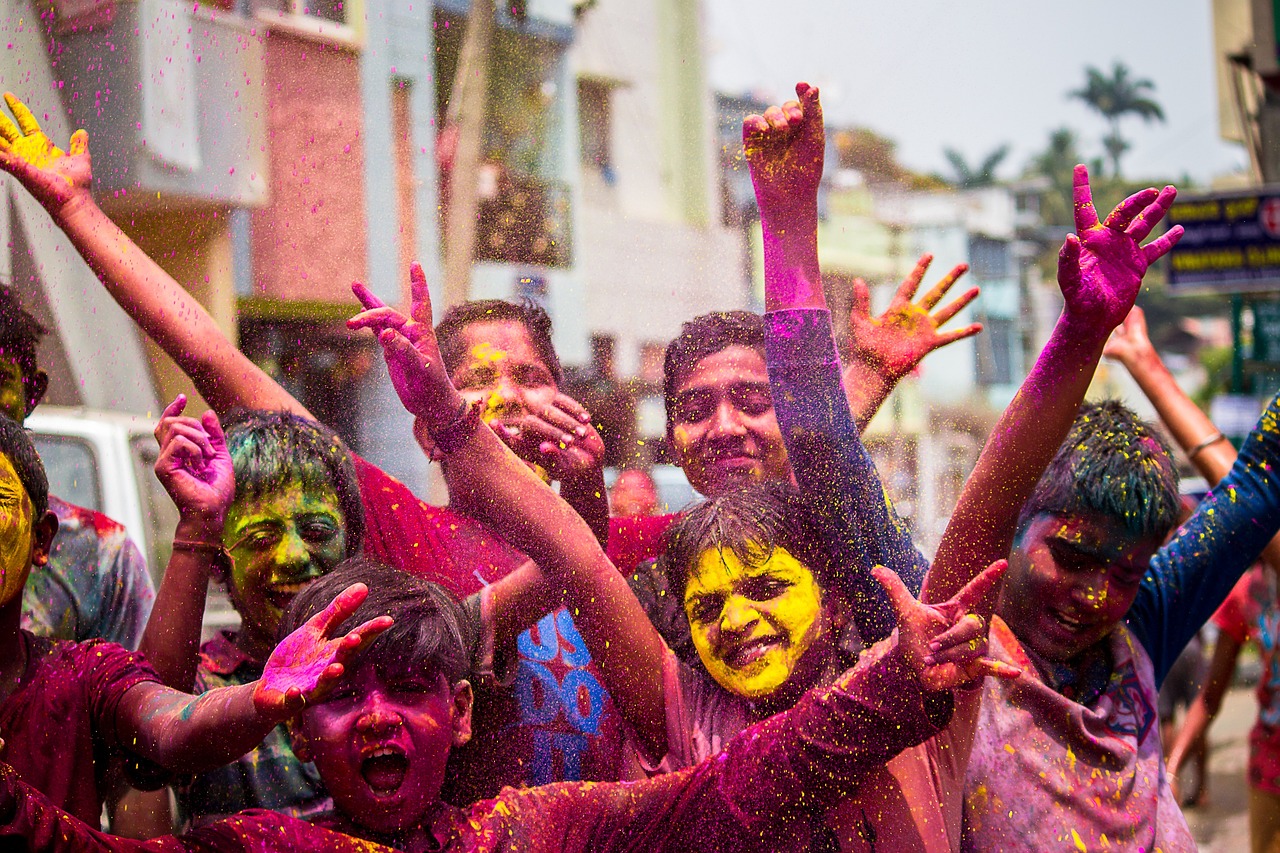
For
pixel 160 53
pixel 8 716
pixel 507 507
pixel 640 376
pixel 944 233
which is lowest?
pixel 8 716

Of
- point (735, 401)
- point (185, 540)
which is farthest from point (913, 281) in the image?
point (185, 540)

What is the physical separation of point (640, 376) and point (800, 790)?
2.14ft

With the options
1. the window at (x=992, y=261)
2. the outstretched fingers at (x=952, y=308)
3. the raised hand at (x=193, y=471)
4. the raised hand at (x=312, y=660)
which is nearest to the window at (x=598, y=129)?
the outstretched fingers at (x=952, y=308)

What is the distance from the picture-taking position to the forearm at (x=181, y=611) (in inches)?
56.3

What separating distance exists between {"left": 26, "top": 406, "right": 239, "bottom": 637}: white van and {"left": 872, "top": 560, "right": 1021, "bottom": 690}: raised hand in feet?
5.42

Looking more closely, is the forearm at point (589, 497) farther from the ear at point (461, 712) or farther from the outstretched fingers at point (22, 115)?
the outstretched fingers at point (22, 115)

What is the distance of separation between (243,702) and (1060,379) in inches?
35.6

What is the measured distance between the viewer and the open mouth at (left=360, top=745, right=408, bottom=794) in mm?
1294

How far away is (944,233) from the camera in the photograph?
2.90 metres

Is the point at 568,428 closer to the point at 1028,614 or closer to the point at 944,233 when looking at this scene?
the point at 1028,614

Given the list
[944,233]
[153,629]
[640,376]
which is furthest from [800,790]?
[944,233]

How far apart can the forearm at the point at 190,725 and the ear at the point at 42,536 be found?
0.24 meters

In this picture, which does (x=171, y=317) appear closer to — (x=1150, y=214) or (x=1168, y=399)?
(x=1150, y=214)

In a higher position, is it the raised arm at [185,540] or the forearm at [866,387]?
the forearm at [866,387]
